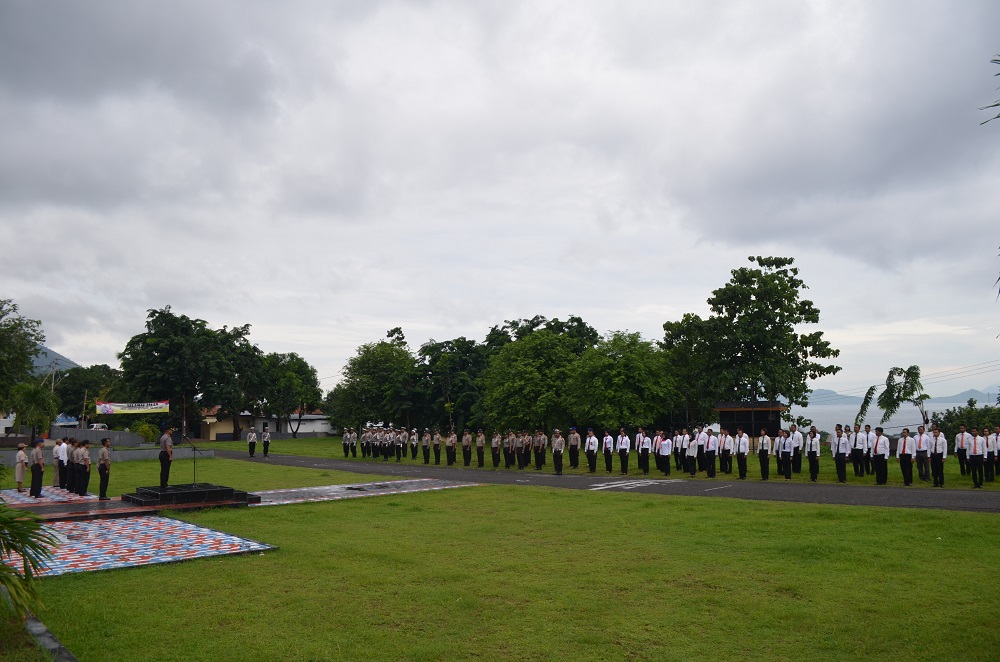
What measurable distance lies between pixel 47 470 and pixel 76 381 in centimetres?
5179

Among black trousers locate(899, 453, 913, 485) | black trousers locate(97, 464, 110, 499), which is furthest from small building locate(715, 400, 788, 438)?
black trousers locate(97, 464, 110, 499)

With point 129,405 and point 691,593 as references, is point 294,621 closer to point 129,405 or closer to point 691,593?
point 691,593

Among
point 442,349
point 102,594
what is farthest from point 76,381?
point 102,594

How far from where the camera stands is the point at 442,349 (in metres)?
48.3

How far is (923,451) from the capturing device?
18.8 m

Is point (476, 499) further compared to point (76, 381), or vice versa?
point (76, 381)

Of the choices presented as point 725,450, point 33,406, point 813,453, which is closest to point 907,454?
point 813,453

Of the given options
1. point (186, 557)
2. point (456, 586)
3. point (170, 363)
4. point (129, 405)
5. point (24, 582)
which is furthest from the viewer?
point (170, 363)

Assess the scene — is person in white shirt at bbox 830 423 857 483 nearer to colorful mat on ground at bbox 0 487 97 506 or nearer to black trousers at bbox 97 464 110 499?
black trousers at bbox 97 464 110 499

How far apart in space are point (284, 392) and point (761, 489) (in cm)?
5134

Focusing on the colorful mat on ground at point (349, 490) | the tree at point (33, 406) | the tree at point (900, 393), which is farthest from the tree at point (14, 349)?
the tree at point (900, 393)

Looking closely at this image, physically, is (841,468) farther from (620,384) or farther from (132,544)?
(132,544)

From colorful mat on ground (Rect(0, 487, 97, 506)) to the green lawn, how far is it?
784 centimetres

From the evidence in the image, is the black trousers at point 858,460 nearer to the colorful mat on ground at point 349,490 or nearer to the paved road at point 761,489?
the paved road at point 761,489
